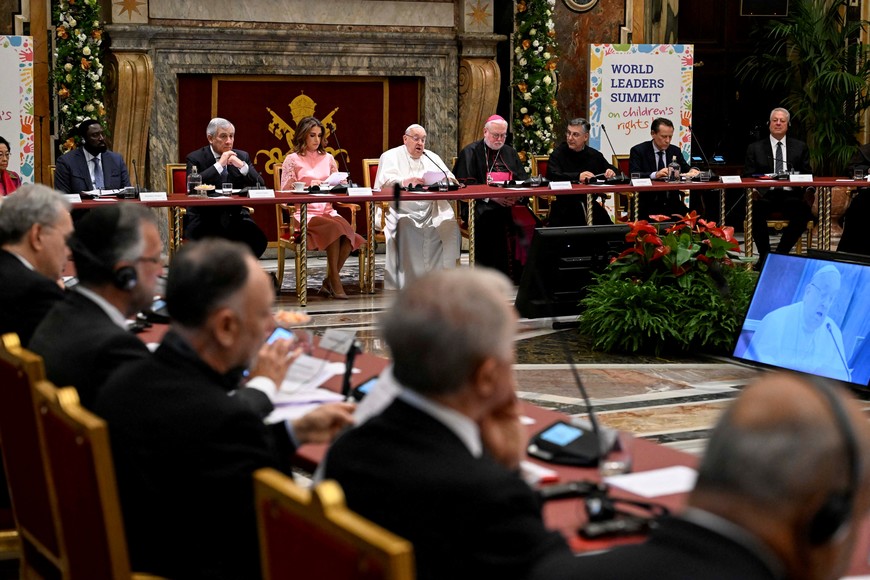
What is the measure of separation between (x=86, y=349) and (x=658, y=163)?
8021mm

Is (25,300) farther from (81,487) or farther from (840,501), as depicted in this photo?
(840,501)

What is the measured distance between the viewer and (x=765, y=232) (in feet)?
33.4

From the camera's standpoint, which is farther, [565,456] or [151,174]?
[151,174]

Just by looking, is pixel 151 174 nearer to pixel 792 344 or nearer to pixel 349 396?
pixel 792 344

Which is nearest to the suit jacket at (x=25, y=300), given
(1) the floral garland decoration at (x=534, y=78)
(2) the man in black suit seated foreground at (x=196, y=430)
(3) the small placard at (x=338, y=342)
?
(3) the small placard at (x=338, y=342)

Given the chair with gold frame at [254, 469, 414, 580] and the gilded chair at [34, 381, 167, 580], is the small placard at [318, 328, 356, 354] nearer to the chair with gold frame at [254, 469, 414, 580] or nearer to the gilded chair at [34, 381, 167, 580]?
the gilded chair at [34, 381, 167, 580]

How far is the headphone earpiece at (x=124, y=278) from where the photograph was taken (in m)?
3.05

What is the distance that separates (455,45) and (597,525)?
9747 millimetres

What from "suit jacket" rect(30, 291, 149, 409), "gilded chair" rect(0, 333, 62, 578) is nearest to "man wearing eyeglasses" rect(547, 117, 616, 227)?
"suit jacket" rect(30, 291, 149, 409)

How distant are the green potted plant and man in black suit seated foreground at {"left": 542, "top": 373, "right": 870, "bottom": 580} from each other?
5435mm

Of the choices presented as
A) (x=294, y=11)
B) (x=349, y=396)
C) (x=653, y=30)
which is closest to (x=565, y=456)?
(x=349, y=396)

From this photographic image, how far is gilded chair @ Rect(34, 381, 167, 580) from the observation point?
218cm

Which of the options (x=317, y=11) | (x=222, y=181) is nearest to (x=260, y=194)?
(x=222, y=181)

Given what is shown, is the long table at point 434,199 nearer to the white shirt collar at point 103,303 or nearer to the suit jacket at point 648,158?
the suit jacket at point 648,158
